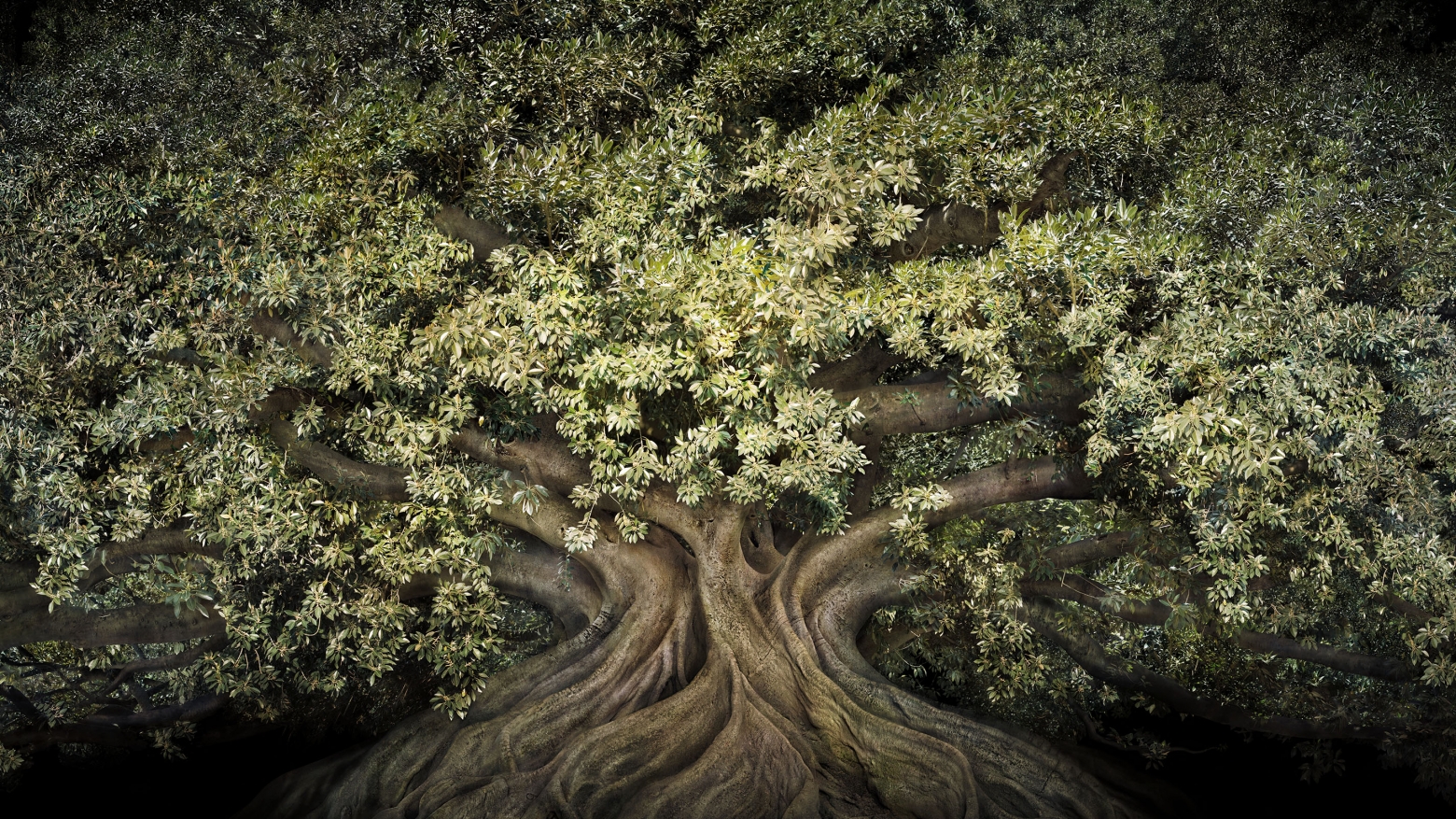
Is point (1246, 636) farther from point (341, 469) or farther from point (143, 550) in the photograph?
point (143, 550)

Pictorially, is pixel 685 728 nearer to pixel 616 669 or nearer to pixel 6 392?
pixel 616 669

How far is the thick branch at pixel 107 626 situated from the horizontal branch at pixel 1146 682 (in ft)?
25.4

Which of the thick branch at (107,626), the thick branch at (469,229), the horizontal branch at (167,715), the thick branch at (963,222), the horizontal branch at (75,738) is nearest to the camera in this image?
the thick branch at (469,229)

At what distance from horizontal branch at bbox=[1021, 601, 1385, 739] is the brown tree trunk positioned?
117cm

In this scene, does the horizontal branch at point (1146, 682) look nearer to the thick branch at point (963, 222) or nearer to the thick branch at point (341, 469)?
the thick branch at point (963, 222)

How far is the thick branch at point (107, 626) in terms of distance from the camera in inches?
356

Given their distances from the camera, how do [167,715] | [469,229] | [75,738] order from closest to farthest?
[469,229] < [75,738] < [167,715]

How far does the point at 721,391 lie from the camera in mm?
7137

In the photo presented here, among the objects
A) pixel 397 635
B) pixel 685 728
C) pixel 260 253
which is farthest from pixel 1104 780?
pixel 260 253

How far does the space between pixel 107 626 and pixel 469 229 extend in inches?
191

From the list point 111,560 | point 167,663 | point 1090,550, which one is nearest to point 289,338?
point 111,560

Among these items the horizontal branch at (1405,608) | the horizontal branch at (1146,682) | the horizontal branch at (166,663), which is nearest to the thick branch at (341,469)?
the horizontal branch at (166,663)

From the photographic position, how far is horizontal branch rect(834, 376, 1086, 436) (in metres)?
8.47

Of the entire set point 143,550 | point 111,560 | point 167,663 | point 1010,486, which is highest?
point 1010,486
